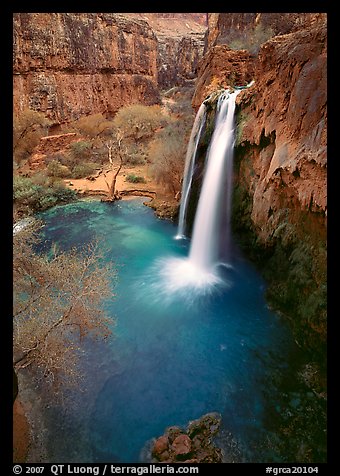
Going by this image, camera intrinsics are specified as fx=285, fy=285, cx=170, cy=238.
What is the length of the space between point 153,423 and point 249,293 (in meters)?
5.29

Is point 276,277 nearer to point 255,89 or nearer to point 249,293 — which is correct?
point 249,293

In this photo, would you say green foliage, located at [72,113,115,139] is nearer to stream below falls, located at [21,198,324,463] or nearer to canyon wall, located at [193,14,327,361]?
canyon wall, located at [193,14,327,361]

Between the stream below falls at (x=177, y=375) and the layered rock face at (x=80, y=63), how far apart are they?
2498 centimetres

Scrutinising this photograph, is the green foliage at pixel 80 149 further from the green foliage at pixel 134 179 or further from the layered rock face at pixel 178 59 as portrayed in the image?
the layered rock face at pixel 178 59

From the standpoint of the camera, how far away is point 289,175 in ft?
25.9

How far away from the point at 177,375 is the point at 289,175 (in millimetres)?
6022

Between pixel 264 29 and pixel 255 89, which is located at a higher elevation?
pixel 264 29

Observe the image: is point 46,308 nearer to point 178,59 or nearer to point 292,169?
point 292,169

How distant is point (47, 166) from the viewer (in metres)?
21.9

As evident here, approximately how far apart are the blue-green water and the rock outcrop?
246mm

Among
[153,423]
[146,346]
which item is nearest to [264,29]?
[146,346]

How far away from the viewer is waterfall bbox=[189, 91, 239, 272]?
11430 mm

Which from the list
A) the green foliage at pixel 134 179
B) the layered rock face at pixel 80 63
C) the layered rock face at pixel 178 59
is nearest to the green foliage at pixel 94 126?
the layered rock face at pixel 80 63
